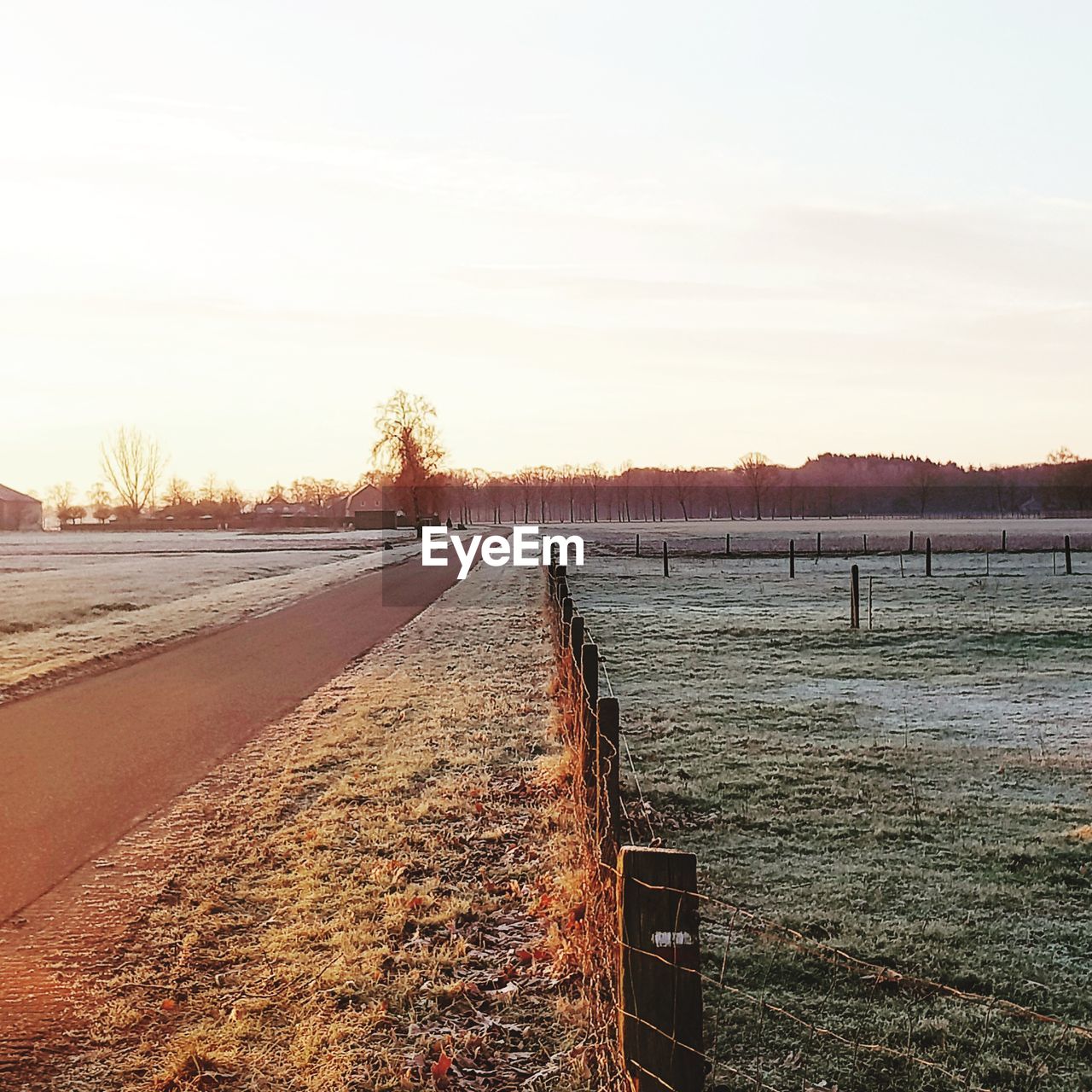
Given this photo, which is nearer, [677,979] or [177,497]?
[677,979]

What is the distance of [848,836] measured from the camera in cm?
757

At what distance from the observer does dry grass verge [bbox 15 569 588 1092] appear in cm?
432

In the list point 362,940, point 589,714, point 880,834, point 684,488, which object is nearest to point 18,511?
point 684,488

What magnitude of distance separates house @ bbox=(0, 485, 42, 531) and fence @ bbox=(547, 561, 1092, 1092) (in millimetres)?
134984

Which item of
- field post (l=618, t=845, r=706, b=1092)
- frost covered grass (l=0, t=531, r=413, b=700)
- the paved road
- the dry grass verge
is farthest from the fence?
frost covered grass (l=0, t=531, r=413, b=700)

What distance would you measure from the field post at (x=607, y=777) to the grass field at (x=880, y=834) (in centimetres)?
77

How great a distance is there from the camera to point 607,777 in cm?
568

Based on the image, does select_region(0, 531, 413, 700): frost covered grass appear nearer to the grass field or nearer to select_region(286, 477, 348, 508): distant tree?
the grass field

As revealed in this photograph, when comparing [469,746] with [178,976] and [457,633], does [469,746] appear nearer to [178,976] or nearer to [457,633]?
[178,976]

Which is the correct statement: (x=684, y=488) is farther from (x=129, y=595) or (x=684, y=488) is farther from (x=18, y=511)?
(x=129, y=595)

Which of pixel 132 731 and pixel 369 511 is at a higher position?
pixel 369 511

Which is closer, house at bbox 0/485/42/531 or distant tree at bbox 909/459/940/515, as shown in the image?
house at bbox 0/485/42/531

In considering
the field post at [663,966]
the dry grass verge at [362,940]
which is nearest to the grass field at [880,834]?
the dry grass verge at [362,940]

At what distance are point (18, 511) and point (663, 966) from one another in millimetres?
142912
